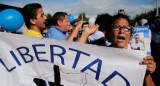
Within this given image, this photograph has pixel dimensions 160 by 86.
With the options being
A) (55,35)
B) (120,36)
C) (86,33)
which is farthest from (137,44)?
(55,35)

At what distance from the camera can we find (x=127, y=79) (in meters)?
1.50

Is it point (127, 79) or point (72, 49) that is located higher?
point (72, 49)

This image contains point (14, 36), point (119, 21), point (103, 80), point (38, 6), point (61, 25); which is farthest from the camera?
point (61, 25)

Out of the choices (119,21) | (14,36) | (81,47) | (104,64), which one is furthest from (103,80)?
(14,36)

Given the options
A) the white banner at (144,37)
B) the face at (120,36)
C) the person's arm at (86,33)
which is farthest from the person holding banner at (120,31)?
the white banner at (144,37)

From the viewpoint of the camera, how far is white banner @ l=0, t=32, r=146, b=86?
1.51 meters

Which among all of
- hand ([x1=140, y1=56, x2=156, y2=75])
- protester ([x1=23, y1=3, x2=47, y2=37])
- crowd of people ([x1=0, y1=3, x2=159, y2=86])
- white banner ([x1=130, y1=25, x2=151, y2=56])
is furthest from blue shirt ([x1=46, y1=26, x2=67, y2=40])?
hand ([x1=140, y1=56, x2=156, y2=75])

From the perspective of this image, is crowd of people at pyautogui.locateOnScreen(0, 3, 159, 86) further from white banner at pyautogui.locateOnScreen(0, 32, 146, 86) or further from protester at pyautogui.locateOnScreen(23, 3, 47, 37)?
white banner at pyautogui.locateOnScreen(0, 32, 146, 86)

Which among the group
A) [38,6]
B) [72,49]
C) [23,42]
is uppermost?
[38,6]

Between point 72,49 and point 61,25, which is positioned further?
point 61,25

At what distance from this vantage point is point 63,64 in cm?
160

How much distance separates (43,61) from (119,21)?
101 cm

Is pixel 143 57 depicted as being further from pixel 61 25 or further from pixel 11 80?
pixel 61 25

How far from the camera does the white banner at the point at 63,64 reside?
59.4 inches
